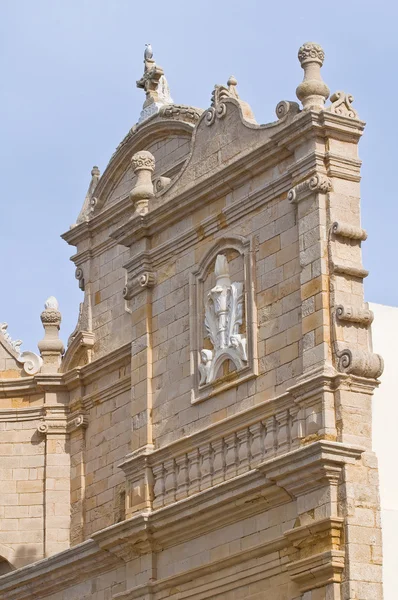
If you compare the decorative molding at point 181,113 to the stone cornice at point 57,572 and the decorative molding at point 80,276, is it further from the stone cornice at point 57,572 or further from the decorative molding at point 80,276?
the stone cornice at point 57,572

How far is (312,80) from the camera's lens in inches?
842

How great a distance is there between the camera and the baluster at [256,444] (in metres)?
21.1

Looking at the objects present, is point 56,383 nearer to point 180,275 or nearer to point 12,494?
point 12,494

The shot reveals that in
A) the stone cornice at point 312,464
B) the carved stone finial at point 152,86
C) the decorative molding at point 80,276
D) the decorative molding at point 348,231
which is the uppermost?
the carved stone finial at point 152,86

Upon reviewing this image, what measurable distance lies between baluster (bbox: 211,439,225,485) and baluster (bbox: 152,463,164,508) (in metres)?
1.16

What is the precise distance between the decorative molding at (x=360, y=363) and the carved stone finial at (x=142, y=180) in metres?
4.99

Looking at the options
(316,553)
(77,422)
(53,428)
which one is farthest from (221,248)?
(53,428)

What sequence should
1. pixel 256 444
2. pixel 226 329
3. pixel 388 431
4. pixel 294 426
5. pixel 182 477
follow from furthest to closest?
pixel 182 477
pixel 226 329
pixel 256 444
pixel 294 426
pixel 388 431

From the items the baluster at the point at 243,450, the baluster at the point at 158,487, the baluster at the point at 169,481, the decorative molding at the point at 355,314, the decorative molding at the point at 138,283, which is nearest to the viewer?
the decorative molding at the point at 355,314

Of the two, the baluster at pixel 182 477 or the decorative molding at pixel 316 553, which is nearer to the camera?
the decorative molding at pixel 316 553

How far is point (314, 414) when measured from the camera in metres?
20.1

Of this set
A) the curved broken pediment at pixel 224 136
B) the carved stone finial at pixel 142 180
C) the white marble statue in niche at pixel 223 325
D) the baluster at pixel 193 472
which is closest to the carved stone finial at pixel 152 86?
the carved stone finial at pixel 142 180

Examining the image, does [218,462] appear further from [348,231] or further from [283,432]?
[348,231]

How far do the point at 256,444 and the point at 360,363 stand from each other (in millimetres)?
→ 1860
